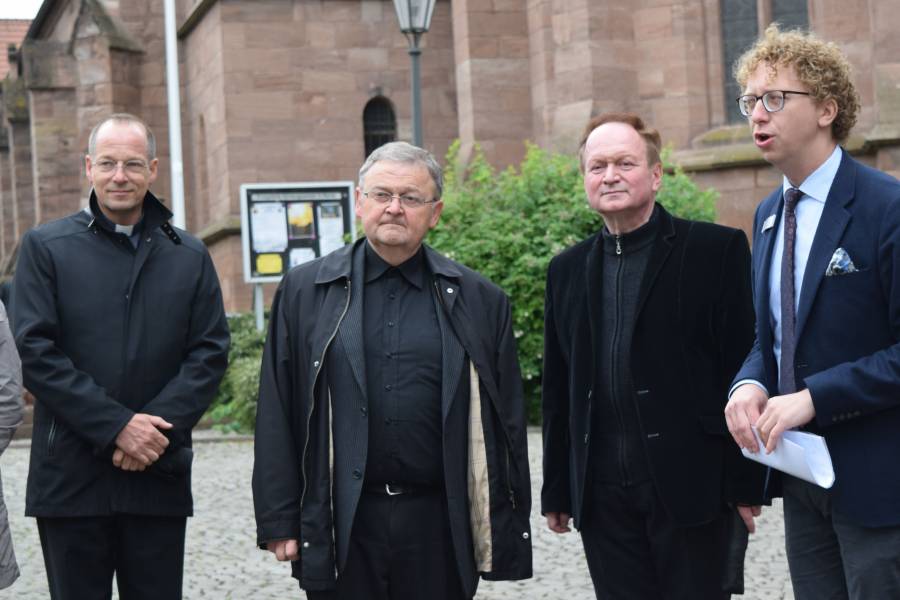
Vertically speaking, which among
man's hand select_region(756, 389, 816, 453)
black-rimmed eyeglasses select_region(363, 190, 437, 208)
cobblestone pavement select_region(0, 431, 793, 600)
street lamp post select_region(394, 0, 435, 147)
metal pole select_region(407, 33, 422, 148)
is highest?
street lamp post select_region(394, 0, 435, 147)

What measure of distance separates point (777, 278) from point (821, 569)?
31.0 inches

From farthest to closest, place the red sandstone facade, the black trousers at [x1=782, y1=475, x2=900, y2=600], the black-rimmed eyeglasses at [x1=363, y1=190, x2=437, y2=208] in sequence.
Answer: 1. the red sandstone facade
2. the black-rimmed eyeglasses at [x1=363, y1=190, x2=437, y2=208]
3. the black trousers at [x1=782, y1=475, x2=900, y2=600]

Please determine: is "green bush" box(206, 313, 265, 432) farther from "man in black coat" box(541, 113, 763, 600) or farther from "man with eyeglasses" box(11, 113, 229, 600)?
"man in black coat" box(541, 113, 763, 600)

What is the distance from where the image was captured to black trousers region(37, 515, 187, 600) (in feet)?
15.7

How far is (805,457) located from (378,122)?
63.2ft

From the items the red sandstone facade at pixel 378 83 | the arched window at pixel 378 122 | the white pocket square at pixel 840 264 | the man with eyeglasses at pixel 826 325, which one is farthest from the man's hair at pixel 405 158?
the arched window at pixel 378 122

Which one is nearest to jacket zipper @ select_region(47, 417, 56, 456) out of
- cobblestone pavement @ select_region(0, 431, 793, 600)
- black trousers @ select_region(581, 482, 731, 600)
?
black trousers @ select_region(581, 482, 731, 600)

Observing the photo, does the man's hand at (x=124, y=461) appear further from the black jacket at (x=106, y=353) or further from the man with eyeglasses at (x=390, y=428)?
the man with eyeglasses at (x=390, y=428)

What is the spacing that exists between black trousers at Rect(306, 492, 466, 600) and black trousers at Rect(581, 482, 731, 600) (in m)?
0.48

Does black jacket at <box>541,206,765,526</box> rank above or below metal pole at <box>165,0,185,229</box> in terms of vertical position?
below

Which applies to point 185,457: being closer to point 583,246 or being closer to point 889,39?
point 583,246

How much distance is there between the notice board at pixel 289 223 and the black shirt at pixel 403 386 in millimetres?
12668

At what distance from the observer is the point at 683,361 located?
178 inches

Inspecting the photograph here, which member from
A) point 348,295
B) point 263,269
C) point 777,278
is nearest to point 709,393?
point 777,278
